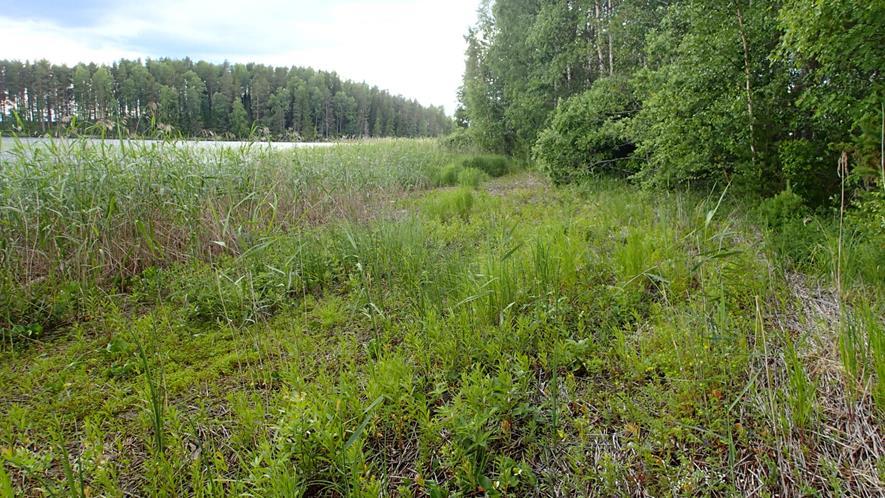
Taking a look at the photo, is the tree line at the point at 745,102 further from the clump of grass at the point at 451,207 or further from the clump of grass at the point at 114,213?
the clump of grass at the point at 114,213

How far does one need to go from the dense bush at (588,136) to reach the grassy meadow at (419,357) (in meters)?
3.16

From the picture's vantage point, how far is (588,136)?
6969 millimetres

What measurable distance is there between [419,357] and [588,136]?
19.7 ft

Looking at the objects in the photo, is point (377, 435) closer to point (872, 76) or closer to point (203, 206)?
point (203, 206)

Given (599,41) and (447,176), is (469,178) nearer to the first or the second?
(447,176)

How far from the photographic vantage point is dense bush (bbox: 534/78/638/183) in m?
7.03

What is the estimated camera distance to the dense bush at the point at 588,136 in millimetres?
7031

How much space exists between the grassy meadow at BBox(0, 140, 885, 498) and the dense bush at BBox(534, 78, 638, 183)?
3.16m

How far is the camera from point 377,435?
1641mm

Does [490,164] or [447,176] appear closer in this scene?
[447,176]

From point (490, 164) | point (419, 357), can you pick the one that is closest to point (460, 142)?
point (490, 164)

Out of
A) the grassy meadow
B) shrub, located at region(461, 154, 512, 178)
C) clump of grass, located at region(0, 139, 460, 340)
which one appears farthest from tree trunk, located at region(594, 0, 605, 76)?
clump of grass, located at region(0, 139, 460, 340)

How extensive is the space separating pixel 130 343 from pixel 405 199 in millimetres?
4823

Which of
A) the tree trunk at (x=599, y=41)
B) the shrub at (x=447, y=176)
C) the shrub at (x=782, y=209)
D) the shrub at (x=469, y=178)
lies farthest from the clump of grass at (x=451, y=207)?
the tree trunk at (x=599, y=41)
